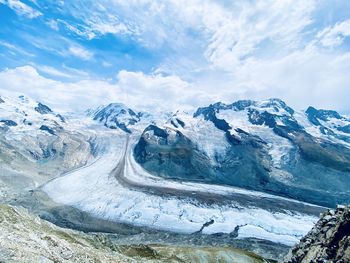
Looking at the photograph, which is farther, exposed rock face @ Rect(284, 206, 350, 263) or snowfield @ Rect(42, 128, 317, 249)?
snowfield @ Rect(42, 128, 317, 249)

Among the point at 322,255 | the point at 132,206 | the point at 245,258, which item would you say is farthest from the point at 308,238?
the point at 132,206

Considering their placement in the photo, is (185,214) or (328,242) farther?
(185,214)

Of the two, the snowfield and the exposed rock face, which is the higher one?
the exposed rock face

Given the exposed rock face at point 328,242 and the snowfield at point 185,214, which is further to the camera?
the snowfield at point 185,214

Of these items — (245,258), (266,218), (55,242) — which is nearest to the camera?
(55,242)

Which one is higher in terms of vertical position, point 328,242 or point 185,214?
point 328,242

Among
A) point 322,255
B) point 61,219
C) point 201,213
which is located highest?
point 322,255

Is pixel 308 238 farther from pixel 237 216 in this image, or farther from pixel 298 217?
pixel 298 217

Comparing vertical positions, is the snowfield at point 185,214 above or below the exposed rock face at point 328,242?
below
